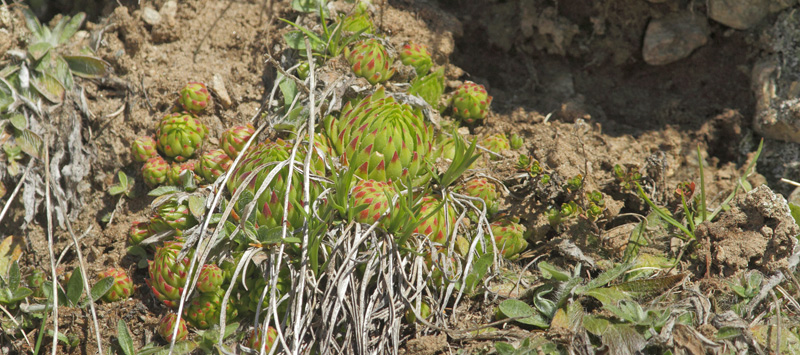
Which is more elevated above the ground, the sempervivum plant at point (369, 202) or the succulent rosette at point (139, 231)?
the sempervivum plant at point (369, 202)

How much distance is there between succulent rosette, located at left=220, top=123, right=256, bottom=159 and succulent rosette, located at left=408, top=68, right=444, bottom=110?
1.00 metres

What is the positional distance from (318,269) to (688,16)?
9.48ft

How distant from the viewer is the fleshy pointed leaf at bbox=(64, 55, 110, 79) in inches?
134

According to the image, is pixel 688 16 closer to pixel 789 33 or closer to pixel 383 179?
pixel 789 33

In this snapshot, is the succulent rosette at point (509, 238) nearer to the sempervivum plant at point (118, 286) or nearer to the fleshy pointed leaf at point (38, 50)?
the sempervivum plant at point (118, 286)

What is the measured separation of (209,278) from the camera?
2.56 m

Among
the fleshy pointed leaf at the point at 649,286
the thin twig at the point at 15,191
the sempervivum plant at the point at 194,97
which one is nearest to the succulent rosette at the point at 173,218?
the sempervivum plant at the point at 194,97

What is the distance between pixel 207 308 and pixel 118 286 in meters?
0.55

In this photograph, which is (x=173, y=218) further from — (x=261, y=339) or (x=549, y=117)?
(x=549, y=117)

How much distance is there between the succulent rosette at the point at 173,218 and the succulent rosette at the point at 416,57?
1542 millimetres

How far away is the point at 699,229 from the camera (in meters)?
2.77

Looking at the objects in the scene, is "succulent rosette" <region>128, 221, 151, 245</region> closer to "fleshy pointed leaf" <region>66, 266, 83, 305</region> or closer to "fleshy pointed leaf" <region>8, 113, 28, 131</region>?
"fleshy pointed leaf" <region>66, 266, 83, 305</region>

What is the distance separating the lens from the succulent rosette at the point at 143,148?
10.2ft

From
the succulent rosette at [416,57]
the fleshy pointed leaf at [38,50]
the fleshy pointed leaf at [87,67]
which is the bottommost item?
the fleshy pointed leaf at [87,67]
